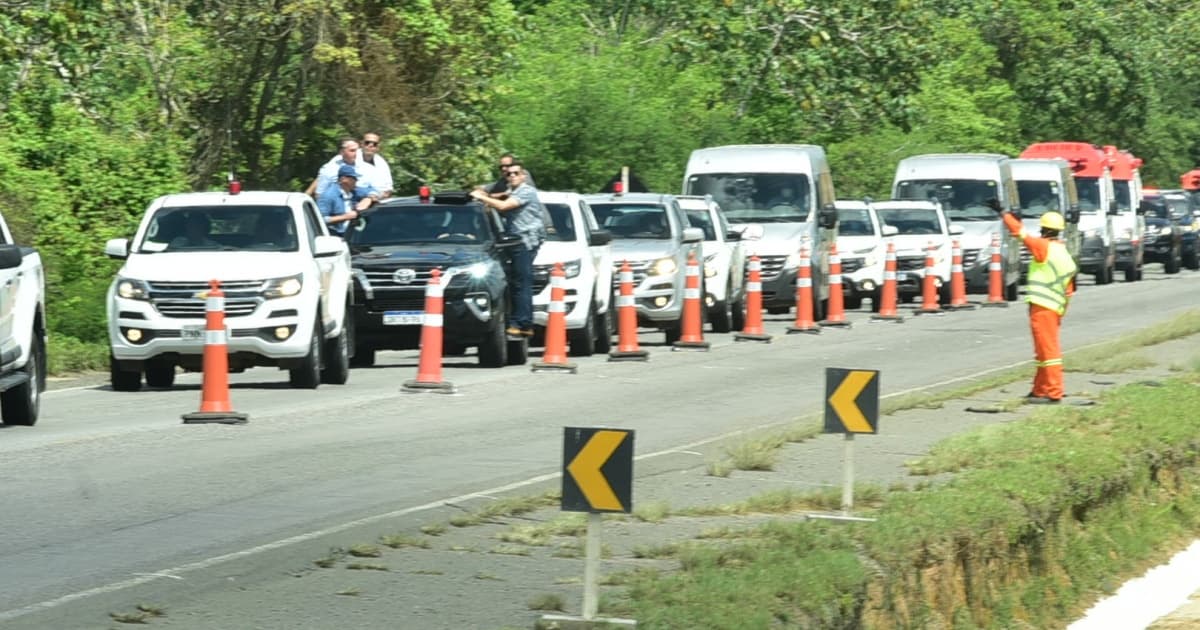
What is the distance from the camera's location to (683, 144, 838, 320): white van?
34.2 metres

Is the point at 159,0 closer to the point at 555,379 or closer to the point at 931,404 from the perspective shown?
the point at 555,379

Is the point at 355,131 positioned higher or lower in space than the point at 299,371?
higher

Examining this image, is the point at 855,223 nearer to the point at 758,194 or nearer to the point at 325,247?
the point at 758,194

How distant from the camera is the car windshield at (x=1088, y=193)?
168ft

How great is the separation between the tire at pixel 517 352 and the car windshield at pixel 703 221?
7736 mm

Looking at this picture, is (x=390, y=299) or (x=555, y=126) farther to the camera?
(x=555, y=126)

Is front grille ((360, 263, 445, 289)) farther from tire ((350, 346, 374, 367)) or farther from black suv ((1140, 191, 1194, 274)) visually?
black suv ((1140, 191, 1194, 274))

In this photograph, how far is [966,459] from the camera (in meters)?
13.8

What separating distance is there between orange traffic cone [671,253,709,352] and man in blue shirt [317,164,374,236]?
3.78 metres

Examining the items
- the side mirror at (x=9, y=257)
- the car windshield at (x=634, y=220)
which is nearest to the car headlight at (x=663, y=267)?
the car windshield at (x=634, y=220)

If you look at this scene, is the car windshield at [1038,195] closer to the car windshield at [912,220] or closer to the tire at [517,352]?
the car windshield at [912,220]

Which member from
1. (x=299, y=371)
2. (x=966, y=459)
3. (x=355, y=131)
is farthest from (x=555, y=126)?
(x=966, y=459)

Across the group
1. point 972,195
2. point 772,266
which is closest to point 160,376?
point 772,266

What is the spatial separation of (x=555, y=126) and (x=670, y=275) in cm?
1648
